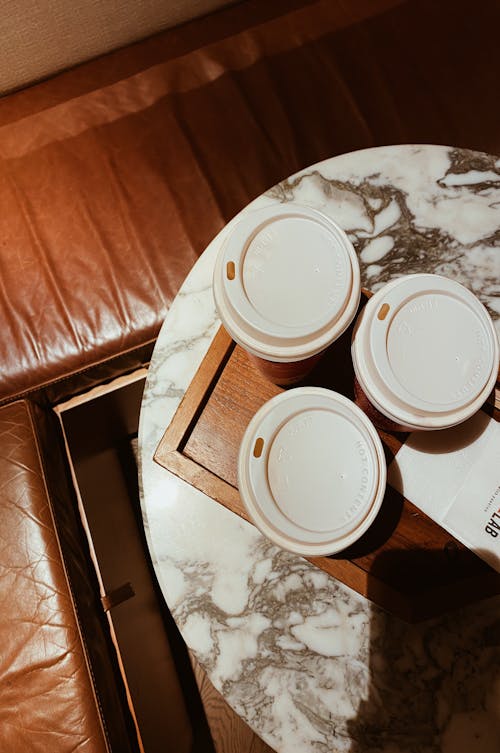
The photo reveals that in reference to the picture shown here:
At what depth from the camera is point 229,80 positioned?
4.41 ft

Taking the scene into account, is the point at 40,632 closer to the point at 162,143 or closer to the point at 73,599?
the point at 73,599

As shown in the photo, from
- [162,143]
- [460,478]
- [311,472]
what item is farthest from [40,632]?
[162,143]

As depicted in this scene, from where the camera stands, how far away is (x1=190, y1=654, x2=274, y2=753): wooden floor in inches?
63.6

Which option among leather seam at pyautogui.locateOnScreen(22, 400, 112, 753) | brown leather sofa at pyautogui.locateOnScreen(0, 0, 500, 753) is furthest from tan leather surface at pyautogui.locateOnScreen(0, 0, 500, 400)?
leather seam at pyautogui.locateOnScreen(22, 400, 112, 753)

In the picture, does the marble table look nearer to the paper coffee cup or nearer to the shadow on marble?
the shadow on marble

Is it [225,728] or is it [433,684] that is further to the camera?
[225,728]

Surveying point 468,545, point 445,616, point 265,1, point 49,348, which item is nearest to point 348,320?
point 468,545

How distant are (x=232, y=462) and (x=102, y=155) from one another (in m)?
0.93

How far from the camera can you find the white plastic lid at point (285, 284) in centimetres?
70

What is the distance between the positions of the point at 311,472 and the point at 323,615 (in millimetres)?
333

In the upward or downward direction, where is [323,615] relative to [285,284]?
downward

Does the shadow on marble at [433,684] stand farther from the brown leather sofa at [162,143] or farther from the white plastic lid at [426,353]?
the brown leather sofa at [162,143]

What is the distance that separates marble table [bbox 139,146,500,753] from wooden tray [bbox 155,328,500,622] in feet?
0.13

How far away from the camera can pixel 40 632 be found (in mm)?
1102
